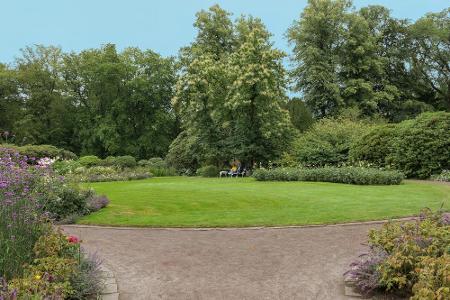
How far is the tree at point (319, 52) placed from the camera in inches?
1523

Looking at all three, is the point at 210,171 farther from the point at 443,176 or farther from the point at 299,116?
the point at 443,176

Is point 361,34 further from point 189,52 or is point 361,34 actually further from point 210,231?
point 210,231

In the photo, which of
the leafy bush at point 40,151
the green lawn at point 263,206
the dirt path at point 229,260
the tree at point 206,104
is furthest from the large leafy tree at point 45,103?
the dirt path at point 229,260

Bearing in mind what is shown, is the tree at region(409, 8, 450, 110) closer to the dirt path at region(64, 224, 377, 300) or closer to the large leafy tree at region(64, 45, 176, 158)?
the large leafy tree at region(64, 45, 176, 158)

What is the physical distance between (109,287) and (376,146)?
19048mm

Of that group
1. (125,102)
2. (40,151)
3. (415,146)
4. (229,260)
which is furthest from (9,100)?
(229,260)

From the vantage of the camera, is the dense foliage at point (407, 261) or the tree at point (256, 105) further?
the tree at point (256, 105)

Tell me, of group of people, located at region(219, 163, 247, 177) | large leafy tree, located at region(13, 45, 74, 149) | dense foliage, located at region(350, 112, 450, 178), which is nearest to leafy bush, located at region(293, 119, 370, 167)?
dense foliage, located at region(350, 112, 450, 178)

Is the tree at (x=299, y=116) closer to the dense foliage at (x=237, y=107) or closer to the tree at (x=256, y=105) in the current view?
the dense foliage at (x=237, y=107)

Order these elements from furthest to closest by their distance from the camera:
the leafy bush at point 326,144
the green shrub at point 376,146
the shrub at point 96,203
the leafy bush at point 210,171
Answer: the leafy bush at point 210,171 < the leafy bush at point 326,144 < the green shrub at point 376,146 < the shrub at point 96,203

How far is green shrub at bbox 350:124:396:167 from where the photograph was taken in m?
22.1

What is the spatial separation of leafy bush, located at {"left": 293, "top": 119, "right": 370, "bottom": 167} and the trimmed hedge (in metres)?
3.32

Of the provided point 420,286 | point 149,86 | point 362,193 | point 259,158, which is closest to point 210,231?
point 420,286

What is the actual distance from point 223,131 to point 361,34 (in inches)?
710
